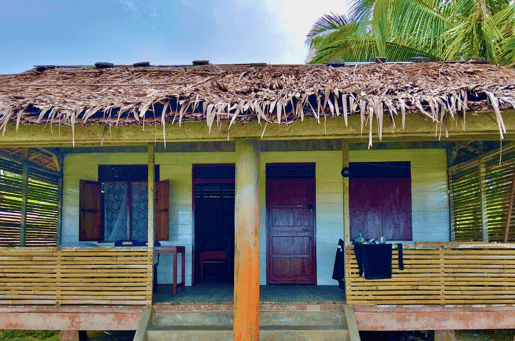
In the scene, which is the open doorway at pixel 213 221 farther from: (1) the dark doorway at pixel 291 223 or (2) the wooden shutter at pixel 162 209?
(1) the dark doorway at pixel 291 223

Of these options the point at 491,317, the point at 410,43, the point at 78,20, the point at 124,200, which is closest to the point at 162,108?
the point at 124,200

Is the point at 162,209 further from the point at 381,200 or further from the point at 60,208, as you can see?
the point at 381,200

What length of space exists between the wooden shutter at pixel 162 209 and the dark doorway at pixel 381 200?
2957 millimetres

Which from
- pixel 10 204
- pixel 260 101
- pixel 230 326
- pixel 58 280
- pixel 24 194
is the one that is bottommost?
pixel 230 326

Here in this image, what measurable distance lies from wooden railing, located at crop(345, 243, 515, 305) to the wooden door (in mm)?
1760

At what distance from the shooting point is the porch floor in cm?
576

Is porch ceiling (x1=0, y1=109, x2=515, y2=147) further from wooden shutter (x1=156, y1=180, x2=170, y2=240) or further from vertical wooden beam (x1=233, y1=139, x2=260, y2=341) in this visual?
wooden shutter (x1=156, y1=180, x2=170, y2=240)

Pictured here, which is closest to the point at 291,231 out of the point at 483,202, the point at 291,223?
the point at 291,223

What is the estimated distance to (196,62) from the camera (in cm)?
662

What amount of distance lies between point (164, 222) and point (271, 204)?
1.75 metres

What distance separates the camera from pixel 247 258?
14.8 ft

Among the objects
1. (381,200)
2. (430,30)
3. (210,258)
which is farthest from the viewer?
(430,30)

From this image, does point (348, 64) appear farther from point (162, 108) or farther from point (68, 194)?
point (68, 194)

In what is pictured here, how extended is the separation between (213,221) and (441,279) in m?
4.61
